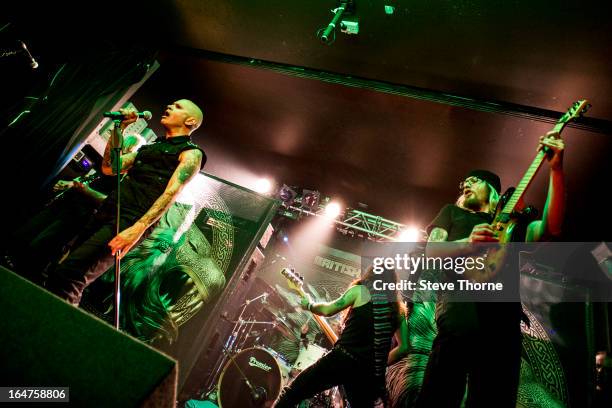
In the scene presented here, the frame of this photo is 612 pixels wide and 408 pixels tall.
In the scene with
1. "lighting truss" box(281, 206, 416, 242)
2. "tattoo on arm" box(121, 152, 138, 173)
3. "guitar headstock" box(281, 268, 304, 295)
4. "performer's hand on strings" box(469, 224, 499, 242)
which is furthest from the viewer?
"lighting truss" box(281, 206, 416, 242)

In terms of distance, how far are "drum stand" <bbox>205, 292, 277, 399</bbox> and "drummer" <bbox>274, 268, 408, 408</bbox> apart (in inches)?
90.2

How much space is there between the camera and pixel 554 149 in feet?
7.57

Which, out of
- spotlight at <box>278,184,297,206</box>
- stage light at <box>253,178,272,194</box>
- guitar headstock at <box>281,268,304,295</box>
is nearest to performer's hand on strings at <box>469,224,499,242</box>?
guitar headstock at <box>281,268,304,295</box>

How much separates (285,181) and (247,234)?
3540 millimetres

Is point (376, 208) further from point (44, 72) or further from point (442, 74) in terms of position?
point (44, 72)

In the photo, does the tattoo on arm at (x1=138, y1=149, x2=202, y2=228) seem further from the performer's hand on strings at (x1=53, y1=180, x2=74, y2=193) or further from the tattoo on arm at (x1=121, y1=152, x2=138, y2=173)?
the performer's hand on strings at (x1=53, y1=180, x2=74, y2=193)

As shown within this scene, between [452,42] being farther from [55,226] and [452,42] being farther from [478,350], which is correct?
[55,226]

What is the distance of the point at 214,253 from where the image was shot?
3.69 meters

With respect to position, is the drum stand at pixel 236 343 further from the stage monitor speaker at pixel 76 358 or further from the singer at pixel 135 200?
the stage monitor speaker at pixel 76 358

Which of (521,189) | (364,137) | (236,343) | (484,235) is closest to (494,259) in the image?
(484,235)

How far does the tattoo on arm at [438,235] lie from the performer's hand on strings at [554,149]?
38.1 inches

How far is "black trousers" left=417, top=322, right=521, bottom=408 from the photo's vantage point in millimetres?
1562

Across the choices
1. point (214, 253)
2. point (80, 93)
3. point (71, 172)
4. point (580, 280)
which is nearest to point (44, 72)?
point (80, 93)

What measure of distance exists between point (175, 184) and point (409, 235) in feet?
18.8
